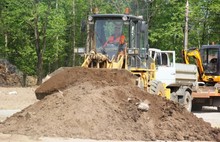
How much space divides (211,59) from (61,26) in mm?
21629

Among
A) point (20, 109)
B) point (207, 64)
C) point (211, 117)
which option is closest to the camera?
point (211, 117)

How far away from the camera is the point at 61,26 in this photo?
1813 inches

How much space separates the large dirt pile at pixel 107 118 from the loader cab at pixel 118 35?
132 inches

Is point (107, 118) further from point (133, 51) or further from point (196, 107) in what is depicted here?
point (196, 107)

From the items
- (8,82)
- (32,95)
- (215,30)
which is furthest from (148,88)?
(215,30)

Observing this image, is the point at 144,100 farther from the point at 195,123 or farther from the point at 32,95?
the point at 32,95

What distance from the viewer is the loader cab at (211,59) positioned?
26.9 m

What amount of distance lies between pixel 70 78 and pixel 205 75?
12.5 m

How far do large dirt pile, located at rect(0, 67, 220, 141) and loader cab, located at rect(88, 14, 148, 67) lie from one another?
3.36 meters

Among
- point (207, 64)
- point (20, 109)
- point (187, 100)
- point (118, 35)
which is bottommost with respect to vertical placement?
point (20, 109)

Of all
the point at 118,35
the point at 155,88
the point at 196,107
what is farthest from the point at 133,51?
the point at 196,107

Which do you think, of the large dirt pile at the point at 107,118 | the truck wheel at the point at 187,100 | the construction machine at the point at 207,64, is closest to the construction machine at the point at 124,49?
the truck wheel at the point at 187,100

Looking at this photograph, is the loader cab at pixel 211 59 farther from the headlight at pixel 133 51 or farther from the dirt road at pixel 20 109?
the headlight at pixel 133 51

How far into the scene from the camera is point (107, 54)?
1830 cm
